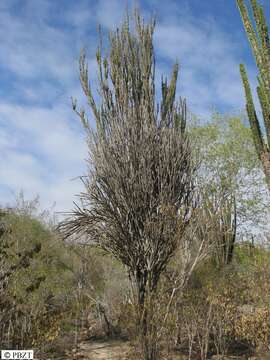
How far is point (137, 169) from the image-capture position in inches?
299

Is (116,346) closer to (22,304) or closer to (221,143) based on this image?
(22,304)

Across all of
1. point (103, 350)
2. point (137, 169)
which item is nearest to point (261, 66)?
point (137, 169)

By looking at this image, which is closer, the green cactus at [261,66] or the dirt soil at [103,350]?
the dirt soil at [103,350]

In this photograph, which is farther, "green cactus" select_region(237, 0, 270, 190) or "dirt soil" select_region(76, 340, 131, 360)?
"green cactus" select_region(237, 0, 270, 190)

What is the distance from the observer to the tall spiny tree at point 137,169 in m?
7.43

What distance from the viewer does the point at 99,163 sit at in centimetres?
803

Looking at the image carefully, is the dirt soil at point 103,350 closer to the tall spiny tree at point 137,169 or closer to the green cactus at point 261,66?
the tall spiny tree at point 137,169

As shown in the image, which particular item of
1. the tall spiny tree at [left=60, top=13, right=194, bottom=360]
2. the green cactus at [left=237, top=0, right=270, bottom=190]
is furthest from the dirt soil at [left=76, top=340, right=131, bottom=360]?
the green cactus at [left=237, top=0, right=270, bottom=190]

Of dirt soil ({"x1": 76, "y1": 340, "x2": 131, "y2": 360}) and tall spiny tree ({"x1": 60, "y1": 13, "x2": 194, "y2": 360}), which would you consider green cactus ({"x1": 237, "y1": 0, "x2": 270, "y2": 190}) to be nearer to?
tall spiny tree ({"x1": 60, "y1": 13, "x2": 194, "y2": 360})

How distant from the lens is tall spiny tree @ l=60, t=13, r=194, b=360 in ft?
24.4

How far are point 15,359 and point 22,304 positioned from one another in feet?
4.58

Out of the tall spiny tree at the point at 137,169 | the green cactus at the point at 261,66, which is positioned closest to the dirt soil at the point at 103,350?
the tall spiny tree at the point at 137,169

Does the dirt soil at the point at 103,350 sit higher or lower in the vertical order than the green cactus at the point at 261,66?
lower

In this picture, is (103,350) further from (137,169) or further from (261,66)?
(261,66)
